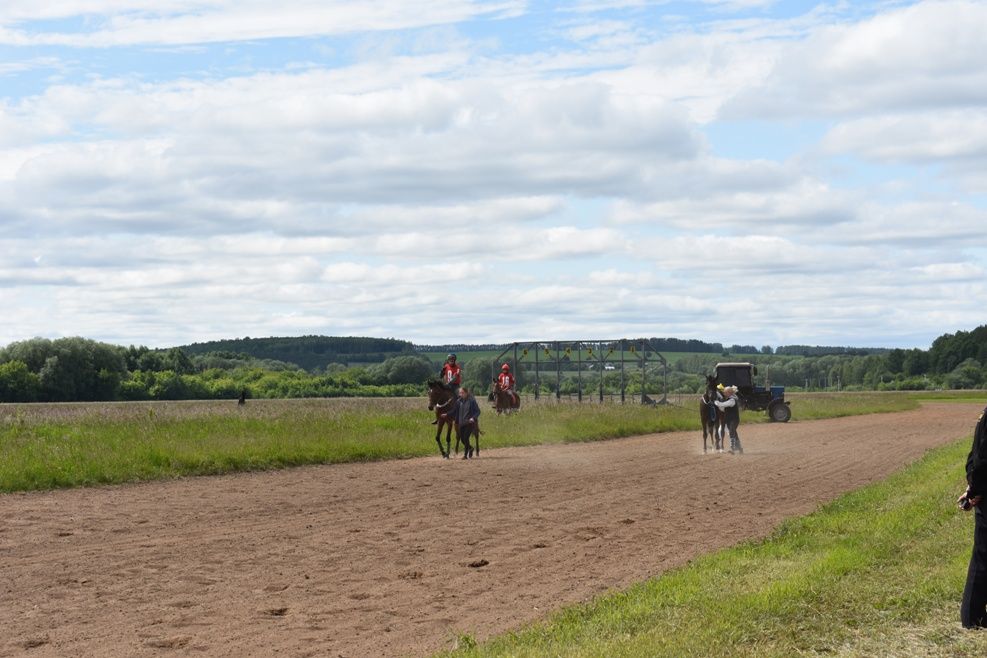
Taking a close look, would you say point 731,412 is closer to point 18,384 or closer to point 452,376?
point 452,376

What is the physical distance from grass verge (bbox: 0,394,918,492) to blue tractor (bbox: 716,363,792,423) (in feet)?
28.3

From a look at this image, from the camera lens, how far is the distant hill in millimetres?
144125

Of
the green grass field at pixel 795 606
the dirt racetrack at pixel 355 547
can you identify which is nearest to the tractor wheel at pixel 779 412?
the dirt racetrack at pixel 355 547

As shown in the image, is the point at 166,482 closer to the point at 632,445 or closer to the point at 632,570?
the point at 632,570

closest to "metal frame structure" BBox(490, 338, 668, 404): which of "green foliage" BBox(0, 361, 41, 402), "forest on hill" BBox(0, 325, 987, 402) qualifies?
"forest on hill" BBox(0, 325, 987, 402)

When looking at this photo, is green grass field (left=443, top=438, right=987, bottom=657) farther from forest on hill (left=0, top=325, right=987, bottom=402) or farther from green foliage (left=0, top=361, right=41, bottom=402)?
green foliage (left=0, top=361, right=41, bottom=402)

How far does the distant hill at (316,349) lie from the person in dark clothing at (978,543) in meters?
134

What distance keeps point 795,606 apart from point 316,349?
141 m

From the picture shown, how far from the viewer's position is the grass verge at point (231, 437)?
73.8ft

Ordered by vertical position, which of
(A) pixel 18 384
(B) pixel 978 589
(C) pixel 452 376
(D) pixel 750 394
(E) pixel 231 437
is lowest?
(B) pixel 978 589

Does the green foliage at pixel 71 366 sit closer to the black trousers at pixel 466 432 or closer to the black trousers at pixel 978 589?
the black trousers at pixel 466 432

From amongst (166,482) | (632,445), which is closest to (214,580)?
(166,482)

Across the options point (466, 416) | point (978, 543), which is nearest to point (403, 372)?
point (466, 416)

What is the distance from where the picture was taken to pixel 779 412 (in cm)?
5112
